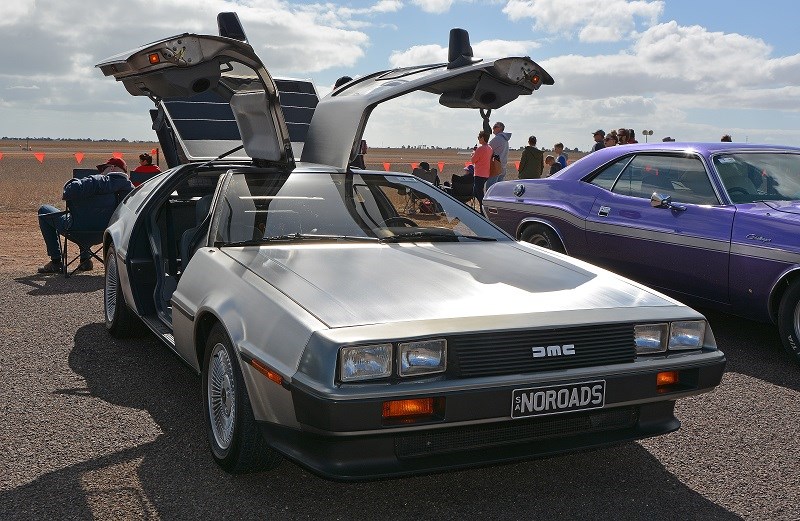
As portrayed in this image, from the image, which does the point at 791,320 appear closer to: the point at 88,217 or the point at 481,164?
the point at 88,217

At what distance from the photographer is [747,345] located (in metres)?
5.87

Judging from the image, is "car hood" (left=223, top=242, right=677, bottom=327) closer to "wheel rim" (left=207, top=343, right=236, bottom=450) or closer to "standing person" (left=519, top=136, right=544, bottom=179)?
"wheel rim" (left=207, top=343, right=236, bottom=450)

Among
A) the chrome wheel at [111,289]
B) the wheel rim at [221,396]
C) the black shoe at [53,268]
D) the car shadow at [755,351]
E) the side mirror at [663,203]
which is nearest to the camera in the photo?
the wheel rim at [221,396]

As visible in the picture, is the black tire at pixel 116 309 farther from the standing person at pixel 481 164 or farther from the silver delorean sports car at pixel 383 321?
the standing person at pixel 481 164

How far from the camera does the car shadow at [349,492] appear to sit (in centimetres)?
309

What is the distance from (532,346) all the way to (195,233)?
2.34 m

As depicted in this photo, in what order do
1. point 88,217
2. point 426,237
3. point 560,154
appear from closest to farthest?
point 426,237 < point 88,217 < point 560,154

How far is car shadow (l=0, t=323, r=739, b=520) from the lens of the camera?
3094 mm

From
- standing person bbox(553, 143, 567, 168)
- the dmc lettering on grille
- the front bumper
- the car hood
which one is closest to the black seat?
the car hood

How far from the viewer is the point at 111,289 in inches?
230

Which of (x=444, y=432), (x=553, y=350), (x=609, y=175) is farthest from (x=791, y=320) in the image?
(x=444, y=432)

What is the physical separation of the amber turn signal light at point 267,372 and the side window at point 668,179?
4005mm

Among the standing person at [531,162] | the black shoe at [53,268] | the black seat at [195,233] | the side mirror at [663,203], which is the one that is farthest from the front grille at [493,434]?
the standing person at [531,162]

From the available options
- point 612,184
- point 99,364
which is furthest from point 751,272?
point 99,364
